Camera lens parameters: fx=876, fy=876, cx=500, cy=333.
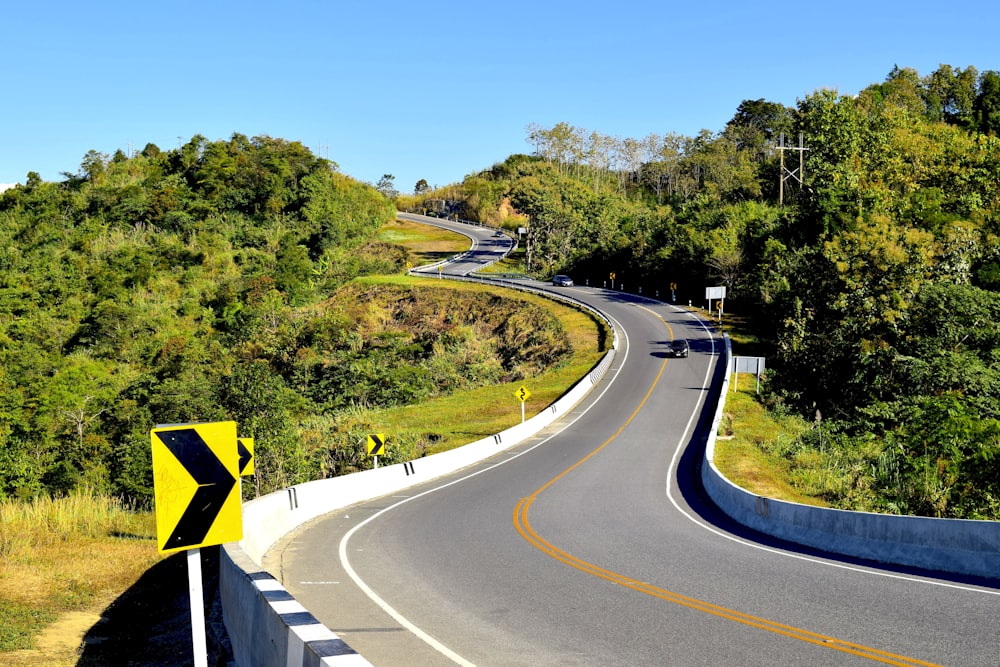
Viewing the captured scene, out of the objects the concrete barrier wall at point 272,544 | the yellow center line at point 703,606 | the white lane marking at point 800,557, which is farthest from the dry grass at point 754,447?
the yellow center line at point 703,606

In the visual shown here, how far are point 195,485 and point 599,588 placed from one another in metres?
8.23

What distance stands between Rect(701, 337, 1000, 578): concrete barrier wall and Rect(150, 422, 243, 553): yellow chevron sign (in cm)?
1112

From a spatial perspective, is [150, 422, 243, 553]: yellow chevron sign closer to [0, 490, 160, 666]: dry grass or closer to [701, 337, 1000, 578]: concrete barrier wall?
[0, 490, 160, 666]: dry grass

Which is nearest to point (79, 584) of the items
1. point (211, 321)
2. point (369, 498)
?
point (369, 498)

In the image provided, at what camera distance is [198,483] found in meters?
6.81

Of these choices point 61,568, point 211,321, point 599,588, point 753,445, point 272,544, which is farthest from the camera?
point 211,321

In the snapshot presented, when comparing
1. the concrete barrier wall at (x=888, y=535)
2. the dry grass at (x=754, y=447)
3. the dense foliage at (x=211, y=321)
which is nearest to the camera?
the concrete barrier wall at (x=888, y=535)

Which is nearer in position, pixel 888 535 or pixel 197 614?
pixel 197 614

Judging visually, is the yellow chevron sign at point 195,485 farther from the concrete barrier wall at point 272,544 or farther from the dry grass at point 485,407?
the dry grass at point 485,407

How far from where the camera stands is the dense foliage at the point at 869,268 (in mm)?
31141

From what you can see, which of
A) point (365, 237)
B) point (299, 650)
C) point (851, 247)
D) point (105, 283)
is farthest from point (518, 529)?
point (365, 237)

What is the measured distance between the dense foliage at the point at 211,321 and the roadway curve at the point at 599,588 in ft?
46.7

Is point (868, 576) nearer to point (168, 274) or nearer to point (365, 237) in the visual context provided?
point (168, 274)

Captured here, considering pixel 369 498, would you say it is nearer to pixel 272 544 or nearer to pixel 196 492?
pixel 272 544
